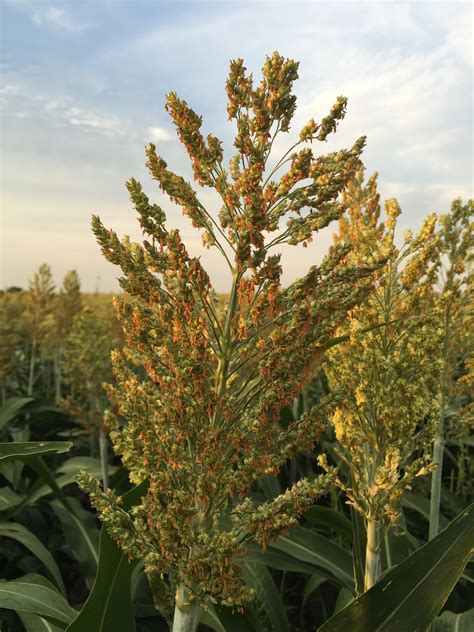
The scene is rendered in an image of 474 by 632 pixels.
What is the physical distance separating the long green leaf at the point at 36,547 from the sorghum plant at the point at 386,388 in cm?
254

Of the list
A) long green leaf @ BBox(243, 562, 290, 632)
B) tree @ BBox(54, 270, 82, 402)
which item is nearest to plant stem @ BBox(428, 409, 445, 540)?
long green leaf @ BBox(243, 562, 290, 632)

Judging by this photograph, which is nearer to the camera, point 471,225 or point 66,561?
point 471,225

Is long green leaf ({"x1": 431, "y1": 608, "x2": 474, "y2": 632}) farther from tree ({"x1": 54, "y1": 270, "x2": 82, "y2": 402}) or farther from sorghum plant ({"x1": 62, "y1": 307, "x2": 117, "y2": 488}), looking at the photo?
tree ({"x1": 54, "y1": 270, "x2": 82, "y2": 402})

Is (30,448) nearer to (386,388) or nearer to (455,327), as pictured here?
(386,388)

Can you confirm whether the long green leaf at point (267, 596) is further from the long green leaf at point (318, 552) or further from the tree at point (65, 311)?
the tree at point (65, 311)

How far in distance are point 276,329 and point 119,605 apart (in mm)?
1607

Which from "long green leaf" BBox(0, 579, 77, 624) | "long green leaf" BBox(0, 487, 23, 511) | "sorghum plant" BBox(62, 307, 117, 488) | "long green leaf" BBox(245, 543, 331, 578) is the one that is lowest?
"long green leaf" BBox(245, 543, 331, 578)

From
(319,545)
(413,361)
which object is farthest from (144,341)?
(319,545)

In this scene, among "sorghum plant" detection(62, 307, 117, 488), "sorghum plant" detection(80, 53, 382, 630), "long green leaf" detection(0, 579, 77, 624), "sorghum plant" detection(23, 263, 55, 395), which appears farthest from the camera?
"sorghum plant" detection(23, 263, 55, 395)

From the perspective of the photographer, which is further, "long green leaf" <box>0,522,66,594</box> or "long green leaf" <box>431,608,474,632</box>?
"long green leaf" <box>0,522,66,594</box>

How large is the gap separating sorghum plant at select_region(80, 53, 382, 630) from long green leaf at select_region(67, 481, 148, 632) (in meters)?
0.45

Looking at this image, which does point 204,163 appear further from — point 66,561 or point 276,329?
point 66,561

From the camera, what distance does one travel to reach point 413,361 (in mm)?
3312

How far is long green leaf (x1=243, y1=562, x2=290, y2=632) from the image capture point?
12.8 feet
